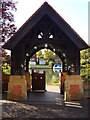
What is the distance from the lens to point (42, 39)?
A: 8.53 meters

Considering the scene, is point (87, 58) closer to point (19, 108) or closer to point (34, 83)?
point (34, 83)

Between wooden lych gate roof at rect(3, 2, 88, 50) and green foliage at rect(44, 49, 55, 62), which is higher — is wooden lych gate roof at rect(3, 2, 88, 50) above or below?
below

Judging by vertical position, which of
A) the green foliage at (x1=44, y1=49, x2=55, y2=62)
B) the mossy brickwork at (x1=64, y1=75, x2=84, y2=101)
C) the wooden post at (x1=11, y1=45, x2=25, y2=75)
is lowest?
the mossy brickwork at (x1=64, y1=75, x2=84, y2=101)

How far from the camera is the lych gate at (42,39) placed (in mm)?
8117

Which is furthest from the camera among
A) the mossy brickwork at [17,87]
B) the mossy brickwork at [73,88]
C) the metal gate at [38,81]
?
the metal gate at [38,81]

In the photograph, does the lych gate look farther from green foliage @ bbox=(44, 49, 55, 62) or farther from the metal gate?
green foliage @ bbox=(44, 49, 55, 62)

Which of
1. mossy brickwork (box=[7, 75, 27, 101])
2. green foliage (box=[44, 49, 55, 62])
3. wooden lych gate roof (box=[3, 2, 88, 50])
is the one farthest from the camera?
green foliage (box=[44, 49, 55, 62])

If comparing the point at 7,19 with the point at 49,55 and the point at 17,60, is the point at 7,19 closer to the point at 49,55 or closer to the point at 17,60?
the point at 17,60

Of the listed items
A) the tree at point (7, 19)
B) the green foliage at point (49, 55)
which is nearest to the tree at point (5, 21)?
the tree at point (7, 19)

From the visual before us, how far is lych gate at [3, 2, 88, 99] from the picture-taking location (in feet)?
26.6

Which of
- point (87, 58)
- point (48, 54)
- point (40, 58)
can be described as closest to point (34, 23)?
point (87, 58)

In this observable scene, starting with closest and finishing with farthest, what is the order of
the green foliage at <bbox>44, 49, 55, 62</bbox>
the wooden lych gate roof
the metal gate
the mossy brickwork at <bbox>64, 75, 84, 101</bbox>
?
the wooden lych gate roof
the mossy brickwork at <bbox>64, 75, 84, 101</bbox>
the metal gate
the green foliage at <bbox>44, 49, 55, 62</bbox>

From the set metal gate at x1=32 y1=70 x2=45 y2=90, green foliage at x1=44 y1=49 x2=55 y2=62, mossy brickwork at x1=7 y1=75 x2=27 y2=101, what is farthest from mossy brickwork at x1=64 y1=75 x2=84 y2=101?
green foliage at x1=44 y1=49 x2=55 y2=62

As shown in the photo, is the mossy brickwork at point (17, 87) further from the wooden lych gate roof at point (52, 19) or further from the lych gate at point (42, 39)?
the wooden lych gate roof at point (52, 19)
